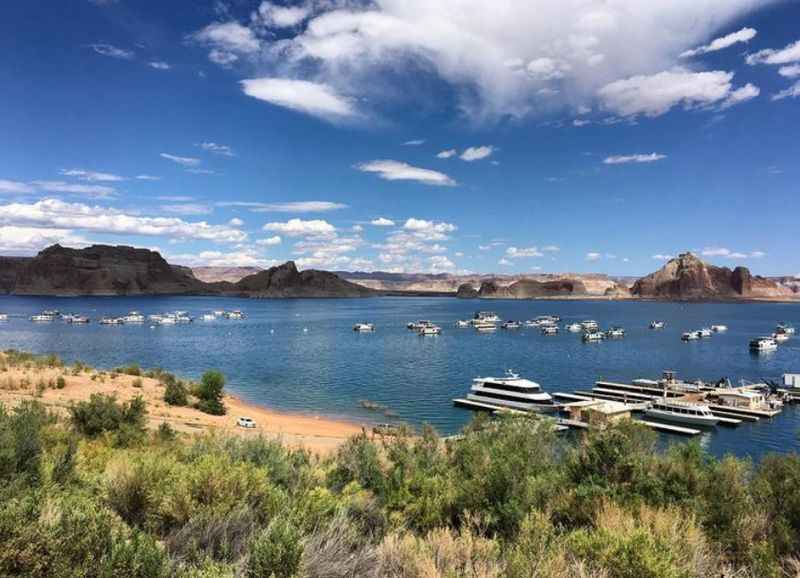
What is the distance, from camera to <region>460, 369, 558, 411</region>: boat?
40.6 meters

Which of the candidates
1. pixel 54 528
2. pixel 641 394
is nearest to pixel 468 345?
pixel 641 394

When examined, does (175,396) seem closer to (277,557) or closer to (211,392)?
(211,392)

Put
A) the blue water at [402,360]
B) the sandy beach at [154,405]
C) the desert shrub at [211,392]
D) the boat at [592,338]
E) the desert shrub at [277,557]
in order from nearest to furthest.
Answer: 1. the desert shrub at [277,557]
2. the sandy beach at [154,405]
3. the desert shrub at [211,392]
4. the blue water at [402,360]
5. the boat at [592,338]

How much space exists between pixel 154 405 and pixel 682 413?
115 feet

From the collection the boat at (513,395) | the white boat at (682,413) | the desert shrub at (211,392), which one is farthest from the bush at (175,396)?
the white boat at (682,413)

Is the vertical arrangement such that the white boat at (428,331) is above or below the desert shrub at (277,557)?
below

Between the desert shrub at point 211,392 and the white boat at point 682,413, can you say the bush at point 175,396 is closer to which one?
the desert shrub at point 211,392

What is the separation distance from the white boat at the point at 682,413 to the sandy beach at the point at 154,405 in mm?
22090

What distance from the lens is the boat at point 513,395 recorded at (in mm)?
40594

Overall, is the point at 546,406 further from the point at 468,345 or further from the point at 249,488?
the point at 468,345

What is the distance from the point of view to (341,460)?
14.1m

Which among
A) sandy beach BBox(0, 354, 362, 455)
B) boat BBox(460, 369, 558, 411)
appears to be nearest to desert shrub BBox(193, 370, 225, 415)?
sandy beach BBox(0, 354, 362, 455)

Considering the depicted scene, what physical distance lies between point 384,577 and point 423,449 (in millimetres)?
10648

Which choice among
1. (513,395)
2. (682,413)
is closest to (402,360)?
(513,395)
